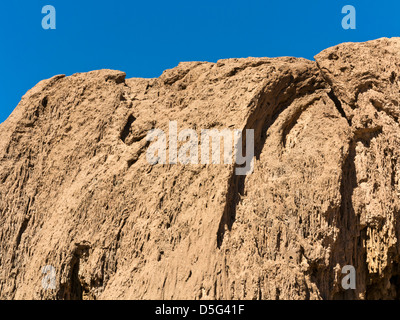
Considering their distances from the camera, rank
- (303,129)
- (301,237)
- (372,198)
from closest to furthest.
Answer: (301,237) < (372,198) < (303,129)

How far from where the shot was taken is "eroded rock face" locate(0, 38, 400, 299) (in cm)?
738

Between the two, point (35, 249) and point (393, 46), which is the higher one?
point (393, 46)

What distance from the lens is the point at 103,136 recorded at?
9070 mm

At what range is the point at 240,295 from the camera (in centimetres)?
696

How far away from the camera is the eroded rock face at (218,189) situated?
738 cm

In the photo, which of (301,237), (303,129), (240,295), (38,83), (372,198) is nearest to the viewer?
(240,295)

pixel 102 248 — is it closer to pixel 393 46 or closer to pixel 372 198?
pixel 372 198

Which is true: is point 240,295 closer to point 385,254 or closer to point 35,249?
point 385,254

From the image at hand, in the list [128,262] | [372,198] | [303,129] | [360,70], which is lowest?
[128,262]

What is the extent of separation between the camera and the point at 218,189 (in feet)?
25.2

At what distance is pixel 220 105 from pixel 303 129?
1.38 metres

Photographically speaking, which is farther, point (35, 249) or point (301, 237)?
point (35, 249)

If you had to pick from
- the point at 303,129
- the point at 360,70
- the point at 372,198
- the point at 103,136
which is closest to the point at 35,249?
the point at 103,136
